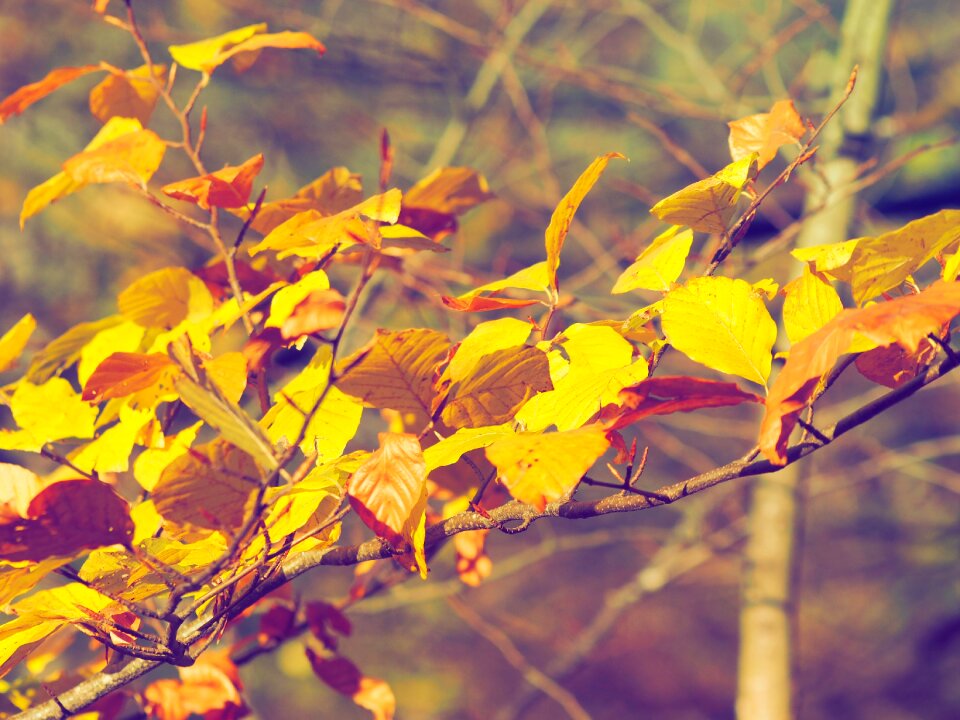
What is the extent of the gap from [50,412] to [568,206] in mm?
297

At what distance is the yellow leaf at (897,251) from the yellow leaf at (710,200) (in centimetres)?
6

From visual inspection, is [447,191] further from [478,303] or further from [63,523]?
[63,523]

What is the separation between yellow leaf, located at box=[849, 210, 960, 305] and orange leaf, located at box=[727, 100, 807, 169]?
0.07m

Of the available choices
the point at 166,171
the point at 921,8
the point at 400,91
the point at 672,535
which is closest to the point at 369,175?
the point at 400,91

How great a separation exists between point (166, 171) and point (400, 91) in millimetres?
847

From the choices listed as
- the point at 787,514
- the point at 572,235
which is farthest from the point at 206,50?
the point at 572,235

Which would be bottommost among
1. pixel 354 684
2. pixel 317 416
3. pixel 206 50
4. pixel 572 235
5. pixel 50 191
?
pixel 354 684

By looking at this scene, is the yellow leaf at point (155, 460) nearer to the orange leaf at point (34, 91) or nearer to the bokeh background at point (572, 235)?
the orange leaf at point (34, 91)

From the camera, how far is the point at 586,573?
3.46m

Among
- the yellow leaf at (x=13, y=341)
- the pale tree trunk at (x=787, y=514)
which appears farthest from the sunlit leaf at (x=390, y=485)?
the pale tree trunk at (x=787, y=514)

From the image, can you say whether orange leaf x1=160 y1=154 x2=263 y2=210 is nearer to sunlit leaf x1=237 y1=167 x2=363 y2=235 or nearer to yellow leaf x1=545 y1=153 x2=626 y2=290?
sunlit leaf x1=237 y1=167 x2=363 y2=235

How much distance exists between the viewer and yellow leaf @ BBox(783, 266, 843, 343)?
1.05 ft

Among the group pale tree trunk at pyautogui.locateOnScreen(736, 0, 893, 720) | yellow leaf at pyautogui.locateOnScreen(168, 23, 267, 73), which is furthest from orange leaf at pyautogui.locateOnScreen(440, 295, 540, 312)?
pale tree trunk at pyautogui.locateOnScreen(736, 0, 893, 720)

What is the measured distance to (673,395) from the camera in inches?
11.0
